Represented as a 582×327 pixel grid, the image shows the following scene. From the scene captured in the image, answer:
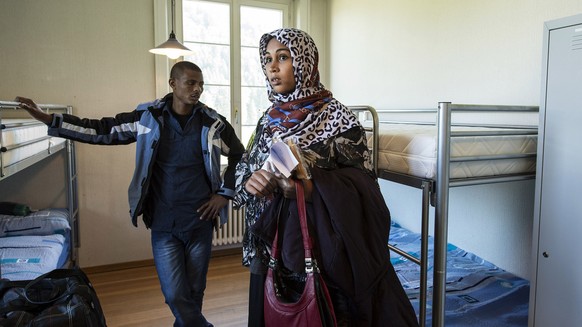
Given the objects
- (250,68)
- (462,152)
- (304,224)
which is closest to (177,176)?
(304,224)

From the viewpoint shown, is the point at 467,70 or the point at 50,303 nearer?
the point at 50,303

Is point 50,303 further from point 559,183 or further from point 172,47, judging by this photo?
point 172,47

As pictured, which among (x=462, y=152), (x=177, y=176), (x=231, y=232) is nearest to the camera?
(x=462, y=152)

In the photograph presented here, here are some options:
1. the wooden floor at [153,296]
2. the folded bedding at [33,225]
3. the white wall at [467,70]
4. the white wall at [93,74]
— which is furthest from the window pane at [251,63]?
the folded bedding at [33,225]

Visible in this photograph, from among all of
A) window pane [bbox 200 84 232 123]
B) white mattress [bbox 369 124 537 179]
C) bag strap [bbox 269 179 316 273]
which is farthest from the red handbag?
window pane [bbox 200 84 232 123]

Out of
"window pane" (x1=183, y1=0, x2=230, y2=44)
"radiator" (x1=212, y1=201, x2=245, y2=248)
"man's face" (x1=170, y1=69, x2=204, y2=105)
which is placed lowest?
"radiator" (x1=212, y1=201, x2=245, y2=248)

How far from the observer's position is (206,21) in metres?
3.92

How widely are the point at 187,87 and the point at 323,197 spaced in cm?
110

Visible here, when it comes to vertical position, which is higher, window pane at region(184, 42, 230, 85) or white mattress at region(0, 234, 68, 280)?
window pane at region(184, 42, 230, 85)

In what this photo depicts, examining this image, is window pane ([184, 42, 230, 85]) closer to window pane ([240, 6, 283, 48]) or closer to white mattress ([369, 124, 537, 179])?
window pane ([240, 6, 283, 48])

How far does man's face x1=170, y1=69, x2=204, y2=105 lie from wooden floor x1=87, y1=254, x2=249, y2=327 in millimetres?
1500

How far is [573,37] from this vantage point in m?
1.43

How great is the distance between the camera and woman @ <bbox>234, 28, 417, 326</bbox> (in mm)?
1180

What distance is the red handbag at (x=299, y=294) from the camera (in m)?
1.12
